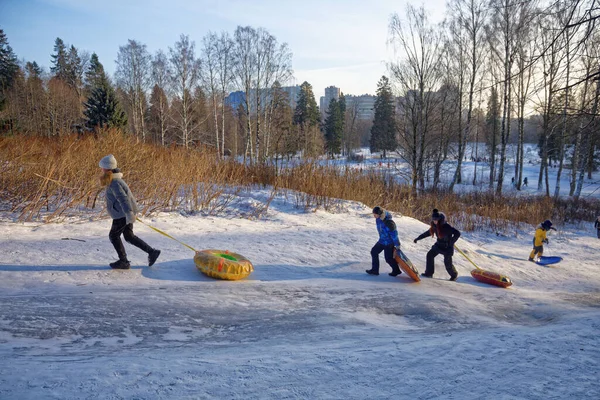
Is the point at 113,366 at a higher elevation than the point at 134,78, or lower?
lower

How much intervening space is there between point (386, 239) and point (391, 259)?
1.44 feet

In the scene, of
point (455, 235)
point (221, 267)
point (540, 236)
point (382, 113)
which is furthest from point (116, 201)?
point (382, 113)

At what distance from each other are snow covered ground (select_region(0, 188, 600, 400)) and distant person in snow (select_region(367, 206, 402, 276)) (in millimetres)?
314

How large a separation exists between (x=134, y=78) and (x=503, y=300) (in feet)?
117

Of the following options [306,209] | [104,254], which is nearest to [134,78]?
[306,209]

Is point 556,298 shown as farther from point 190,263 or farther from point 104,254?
point 104,254

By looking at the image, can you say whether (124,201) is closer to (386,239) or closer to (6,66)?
(386,239)

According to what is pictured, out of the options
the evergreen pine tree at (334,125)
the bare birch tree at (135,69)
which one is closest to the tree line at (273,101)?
the bare birch tree at (135,69)

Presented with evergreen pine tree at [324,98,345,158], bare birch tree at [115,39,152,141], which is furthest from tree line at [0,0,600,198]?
evergreen pine tree at [324,98,345,158]

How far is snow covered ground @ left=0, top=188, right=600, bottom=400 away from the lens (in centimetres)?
284

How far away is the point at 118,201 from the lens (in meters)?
5.76

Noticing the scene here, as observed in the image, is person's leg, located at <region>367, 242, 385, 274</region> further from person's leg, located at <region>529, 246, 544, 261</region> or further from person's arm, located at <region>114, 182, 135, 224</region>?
person's leg, located at <region>529, 246, 544, 261</region>

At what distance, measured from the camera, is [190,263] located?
670 centimetres

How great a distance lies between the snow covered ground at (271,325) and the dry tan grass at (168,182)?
927 millimetres
